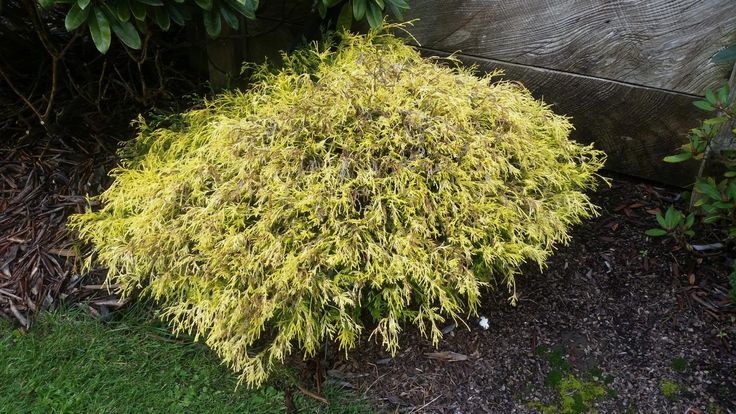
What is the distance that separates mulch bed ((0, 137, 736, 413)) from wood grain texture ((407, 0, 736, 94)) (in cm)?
70

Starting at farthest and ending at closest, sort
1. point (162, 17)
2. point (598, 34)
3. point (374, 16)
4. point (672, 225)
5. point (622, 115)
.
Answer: point (622, 115) → point (598, 34) → point (374, 16) → point (672, 225) → point (162, 17)

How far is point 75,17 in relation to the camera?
226 cm

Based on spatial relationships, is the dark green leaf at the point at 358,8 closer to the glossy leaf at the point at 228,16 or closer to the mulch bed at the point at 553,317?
the glossy leaf at the point at 228,16

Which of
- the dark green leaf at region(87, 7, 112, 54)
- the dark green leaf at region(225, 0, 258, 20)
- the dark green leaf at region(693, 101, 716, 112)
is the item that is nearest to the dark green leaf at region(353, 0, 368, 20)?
the dark green leaf at region(225, 0, 258, 20)

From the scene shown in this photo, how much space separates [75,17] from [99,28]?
0.09 m

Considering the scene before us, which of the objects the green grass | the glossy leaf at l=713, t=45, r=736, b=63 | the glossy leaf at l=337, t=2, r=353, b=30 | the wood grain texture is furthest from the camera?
the glossy leaf at l=337, t=2, r=353, b=30

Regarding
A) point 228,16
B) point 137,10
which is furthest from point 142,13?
point 228,16

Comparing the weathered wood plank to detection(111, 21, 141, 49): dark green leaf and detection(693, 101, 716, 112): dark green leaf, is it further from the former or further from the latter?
detection(111, 21, 141, 49): dark green leaf

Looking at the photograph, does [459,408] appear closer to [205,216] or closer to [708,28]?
[205,216]

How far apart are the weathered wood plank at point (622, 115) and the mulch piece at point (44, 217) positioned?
2.08 metres

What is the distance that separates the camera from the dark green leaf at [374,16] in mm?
2875

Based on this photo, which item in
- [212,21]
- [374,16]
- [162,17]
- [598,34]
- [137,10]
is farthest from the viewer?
[598,34]

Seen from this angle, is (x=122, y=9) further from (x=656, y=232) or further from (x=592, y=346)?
(x=656, y=232)

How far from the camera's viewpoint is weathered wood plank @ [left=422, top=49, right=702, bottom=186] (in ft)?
10.1
